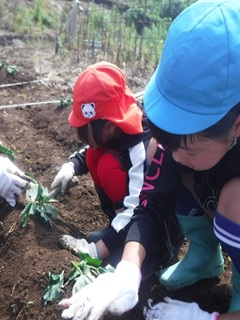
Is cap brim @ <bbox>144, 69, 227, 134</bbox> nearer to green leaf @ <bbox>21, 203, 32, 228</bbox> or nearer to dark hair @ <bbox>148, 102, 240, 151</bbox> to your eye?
dark hair @ <bbox>148, 102, 240, 151</bbox>

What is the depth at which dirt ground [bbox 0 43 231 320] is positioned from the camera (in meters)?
2.10

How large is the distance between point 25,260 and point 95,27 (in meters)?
5.63

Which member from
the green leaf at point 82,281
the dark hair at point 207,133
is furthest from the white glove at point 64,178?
the dark hair at point 207,133

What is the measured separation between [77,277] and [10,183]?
30.3 inches

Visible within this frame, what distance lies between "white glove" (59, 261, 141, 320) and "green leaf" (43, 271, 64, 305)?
0.31m

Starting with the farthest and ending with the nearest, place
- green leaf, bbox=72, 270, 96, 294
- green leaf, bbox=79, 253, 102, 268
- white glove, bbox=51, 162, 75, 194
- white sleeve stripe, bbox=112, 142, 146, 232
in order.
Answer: white glove, bbox=51, 162, 75, 194
white sleeve stripe, bbox=112, 142, 146, 232
green leaf, bbox=79, 253, 102, 268
green leaf, bbox=72, 270, 96, 294

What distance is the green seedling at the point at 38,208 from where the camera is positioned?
2404 mm

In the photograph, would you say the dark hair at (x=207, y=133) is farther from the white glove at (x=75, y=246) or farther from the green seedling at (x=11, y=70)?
the green seedling at (x=11, y=70)

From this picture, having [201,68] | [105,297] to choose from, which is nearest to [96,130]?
[105,297]

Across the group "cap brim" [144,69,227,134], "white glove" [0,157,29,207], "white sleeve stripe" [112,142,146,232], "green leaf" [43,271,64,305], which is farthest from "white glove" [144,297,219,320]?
"white glove" [0,157,29,207]

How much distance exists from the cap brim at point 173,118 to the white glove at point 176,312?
2.20 feet

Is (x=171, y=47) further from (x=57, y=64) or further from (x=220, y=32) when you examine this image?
(x=57, y=64)

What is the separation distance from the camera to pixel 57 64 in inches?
239

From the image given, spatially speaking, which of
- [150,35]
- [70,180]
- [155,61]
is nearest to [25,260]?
[70,180]
